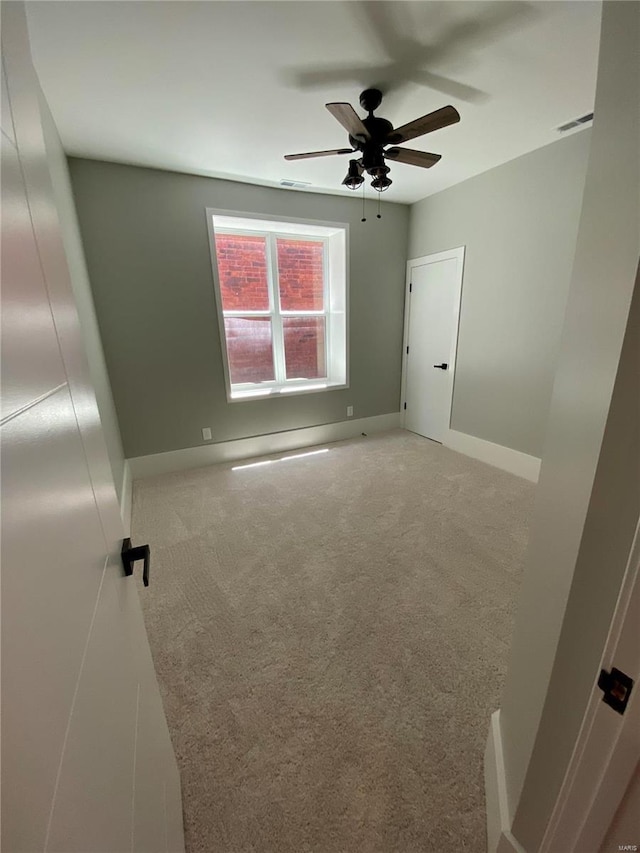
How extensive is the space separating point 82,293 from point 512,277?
3455mm

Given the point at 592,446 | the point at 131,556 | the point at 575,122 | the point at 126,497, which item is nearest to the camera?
the point at 592,446

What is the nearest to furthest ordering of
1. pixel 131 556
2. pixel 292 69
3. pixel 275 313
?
1. pixel 131 556
2. pixel 292 69
3. pixel 275 313

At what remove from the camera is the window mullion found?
140 inches

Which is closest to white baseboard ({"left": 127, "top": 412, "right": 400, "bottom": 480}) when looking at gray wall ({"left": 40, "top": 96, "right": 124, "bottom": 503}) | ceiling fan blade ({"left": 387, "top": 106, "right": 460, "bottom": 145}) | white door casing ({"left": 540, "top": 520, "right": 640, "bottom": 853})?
gray wall ({"left": 40, "top": 96, "right": 124, "bottom": 503})

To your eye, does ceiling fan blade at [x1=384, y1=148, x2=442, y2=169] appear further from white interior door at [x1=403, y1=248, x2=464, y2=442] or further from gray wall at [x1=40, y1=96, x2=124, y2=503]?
gray wall at [x1=40, y1=96, x2=124, y2=503]

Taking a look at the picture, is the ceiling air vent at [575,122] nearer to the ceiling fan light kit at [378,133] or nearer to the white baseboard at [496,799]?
the ceiling fan light kit at [378,133]

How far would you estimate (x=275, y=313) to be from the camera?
3.69m

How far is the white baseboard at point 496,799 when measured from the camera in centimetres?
85

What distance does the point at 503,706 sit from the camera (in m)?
1.03

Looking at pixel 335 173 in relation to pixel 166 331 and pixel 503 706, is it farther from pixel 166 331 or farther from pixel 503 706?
pixel 503 706

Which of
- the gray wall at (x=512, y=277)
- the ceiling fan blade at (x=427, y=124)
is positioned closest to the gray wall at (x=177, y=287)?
the gray wall at (x=512, y=277)

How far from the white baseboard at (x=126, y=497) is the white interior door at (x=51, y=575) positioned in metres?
1.90

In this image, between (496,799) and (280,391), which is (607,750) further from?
(280,391)

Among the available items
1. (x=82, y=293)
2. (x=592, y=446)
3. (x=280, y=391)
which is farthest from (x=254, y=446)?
(x=592, y=446)
